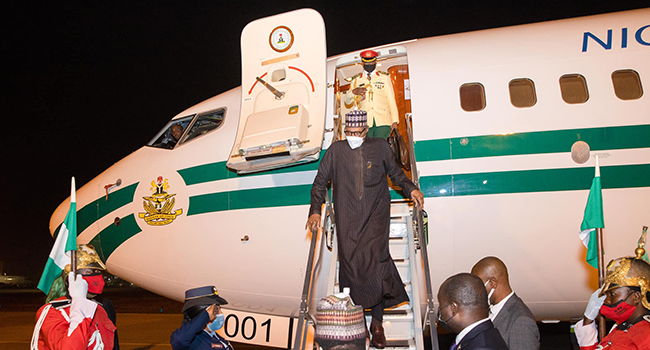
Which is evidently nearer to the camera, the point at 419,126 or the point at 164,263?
the point at 419,126

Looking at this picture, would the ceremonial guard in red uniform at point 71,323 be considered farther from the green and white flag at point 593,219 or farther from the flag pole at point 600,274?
the green and white flag at point 593,219

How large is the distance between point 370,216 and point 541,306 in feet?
9.55

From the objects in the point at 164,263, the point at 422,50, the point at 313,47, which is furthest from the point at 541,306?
the point at 164,263

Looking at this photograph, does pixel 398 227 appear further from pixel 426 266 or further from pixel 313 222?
pixel 313 222

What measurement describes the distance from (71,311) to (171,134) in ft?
13.0

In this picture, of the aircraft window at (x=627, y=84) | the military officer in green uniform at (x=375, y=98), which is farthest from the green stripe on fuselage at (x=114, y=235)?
the aircraft window at (x=627, y=84)

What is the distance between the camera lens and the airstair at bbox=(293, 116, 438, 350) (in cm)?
438

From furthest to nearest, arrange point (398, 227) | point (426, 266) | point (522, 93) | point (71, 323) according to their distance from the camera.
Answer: point (522, 93) → point (398, 227) → point (426, 266) → point (71, 323)

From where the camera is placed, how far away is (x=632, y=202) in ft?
19.0

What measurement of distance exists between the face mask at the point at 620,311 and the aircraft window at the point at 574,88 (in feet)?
10.1

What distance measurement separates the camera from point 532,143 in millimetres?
5977

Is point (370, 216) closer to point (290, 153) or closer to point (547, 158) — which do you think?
point (290, 153)

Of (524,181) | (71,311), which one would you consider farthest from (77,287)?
(524,181)

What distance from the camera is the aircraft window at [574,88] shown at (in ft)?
20.0
